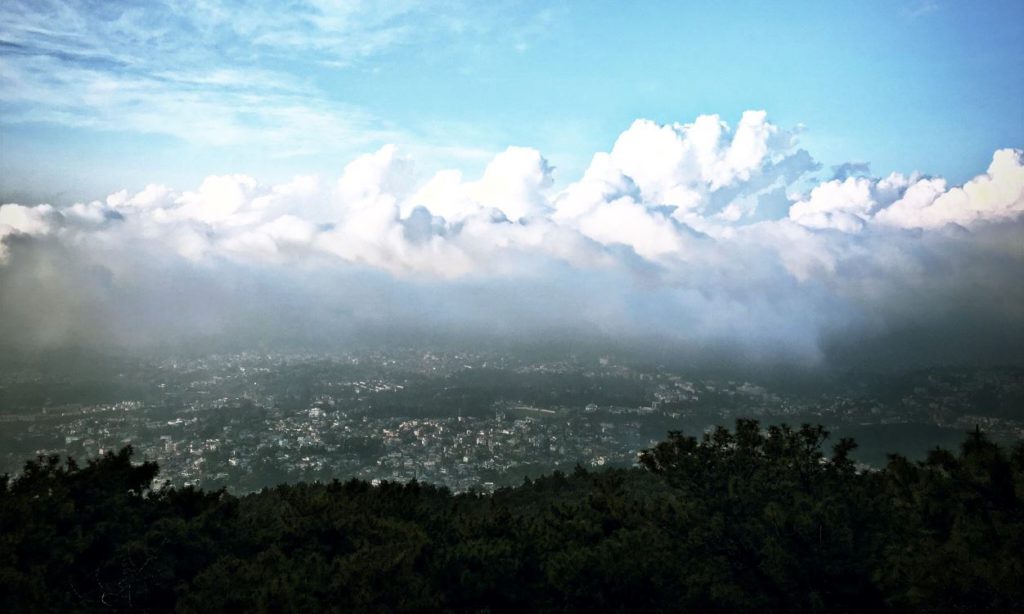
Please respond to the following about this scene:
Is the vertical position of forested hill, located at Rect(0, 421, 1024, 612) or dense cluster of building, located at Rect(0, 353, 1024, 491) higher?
forested hill, located at Rect(0, 421, 1024, 612)

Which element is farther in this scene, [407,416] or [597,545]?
[407,416]

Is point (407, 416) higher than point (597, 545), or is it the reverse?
point (597, 545)

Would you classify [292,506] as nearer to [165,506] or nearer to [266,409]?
[165,506]

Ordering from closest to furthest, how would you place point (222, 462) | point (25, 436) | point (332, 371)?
point (25, 436), point (222, 462), point (332, 371)

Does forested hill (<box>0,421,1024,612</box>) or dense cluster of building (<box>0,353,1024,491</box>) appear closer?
forested hill (<box>0,421,1024,612</box>)

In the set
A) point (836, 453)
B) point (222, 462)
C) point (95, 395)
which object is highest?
point (836, 453)

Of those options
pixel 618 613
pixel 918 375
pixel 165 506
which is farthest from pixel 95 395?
pixel 918 375

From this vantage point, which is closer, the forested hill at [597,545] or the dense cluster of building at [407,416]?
the forested hill at [597,545]

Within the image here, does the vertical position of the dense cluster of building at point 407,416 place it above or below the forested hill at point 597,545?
below
